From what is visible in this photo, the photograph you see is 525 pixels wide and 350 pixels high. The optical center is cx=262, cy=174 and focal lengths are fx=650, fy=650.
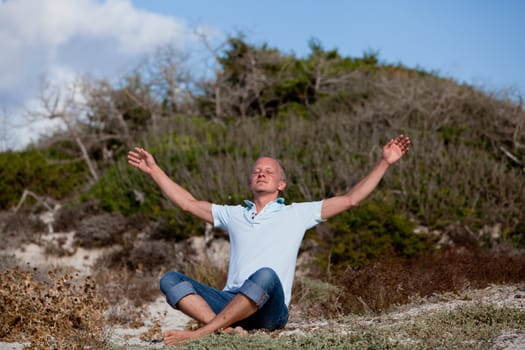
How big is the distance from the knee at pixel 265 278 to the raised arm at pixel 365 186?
0.63 m

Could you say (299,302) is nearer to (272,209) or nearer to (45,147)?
(272,209)

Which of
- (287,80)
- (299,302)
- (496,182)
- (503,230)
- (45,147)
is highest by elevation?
(287,80)

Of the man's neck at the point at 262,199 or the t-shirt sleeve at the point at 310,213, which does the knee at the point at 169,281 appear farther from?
the t-shirt sleeve at the point at 310,213

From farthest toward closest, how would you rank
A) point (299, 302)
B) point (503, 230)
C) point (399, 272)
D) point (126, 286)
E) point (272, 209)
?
point (503, 230)
point (126, 286)
point (299, 302)
point (399, 272)
point (272, 209)

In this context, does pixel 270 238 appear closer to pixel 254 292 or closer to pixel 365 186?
pixel 254 292

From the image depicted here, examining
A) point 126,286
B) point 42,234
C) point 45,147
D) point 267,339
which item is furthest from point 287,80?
point 267,339

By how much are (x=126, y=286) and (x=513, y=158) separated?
652cm

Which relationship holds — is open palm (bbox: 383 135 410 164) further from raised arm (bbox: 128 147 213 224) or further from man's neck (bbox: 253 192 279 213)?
raised arm (bbox: 128 147 213 224)

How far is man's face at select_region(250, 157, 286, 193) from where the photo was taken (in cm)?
464

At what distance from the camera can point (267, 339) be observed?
12.9 ft

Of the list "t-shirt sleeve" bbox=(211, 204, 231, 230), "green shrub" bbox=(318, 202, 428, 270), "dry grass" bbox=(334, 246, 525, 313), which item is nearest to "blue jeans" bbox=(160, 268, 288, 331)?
"t-shirt sleeve" bbox=(211, 204, 231, 230)

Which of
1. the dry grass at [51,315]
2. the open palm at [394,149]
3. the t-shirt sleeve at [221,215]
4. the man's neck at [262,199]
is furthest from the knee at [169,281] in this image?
the open palm at [394,149]

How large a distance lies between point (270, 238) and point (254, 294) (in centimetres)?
49

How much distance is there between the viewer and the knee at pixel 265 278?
163 inches
